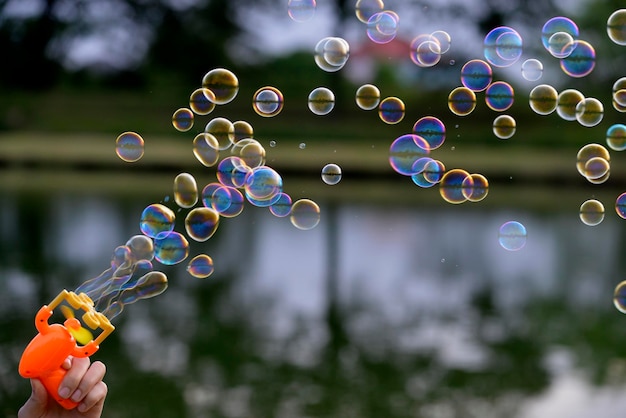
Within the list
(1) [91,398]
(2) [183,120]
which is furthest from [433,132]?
(1) [91,398]

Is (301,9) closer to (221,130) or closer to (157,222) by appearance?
(221,130)

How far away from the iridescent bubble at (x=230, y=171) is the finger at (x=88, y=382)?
1.54 m

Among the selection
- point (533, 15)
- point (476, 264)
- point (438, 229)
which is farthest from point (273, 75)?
point (476, 264)

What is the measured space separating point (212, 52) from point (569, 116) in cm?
1917

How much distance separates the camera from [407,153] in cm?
320

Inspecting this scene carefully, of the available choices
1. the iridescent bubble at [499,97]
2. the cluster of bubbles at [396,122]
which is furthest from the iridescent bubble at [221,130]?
the iridescent bubble at [499,97]

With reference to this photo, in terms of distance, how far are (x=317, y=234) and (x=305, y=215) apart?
21.0 feet

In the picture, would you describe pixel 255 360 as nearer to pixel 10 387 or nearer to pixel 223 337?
pixel 223 337

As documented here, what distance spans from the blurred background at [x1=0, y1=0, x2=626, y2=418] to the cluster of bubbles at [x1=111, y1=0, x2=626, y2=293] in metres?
0.21

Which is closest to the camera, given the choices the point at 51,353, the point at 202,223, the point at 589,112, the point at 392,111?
the point at 51,353

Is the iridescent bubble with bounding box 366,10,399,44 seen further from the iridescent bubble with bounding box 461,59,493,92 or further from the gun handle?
the gun handle

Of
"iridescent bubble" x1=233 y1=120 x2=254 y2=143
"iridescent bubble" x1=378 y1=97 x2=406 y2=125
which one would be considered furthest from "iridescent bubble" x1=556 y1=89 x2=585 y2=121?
"iridescent bubble" x1=233 y1=120 x2=254 y2=143

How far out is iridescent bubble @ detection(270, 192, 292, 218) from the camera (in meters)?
3.02

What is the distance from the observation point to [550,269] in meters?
7.62
